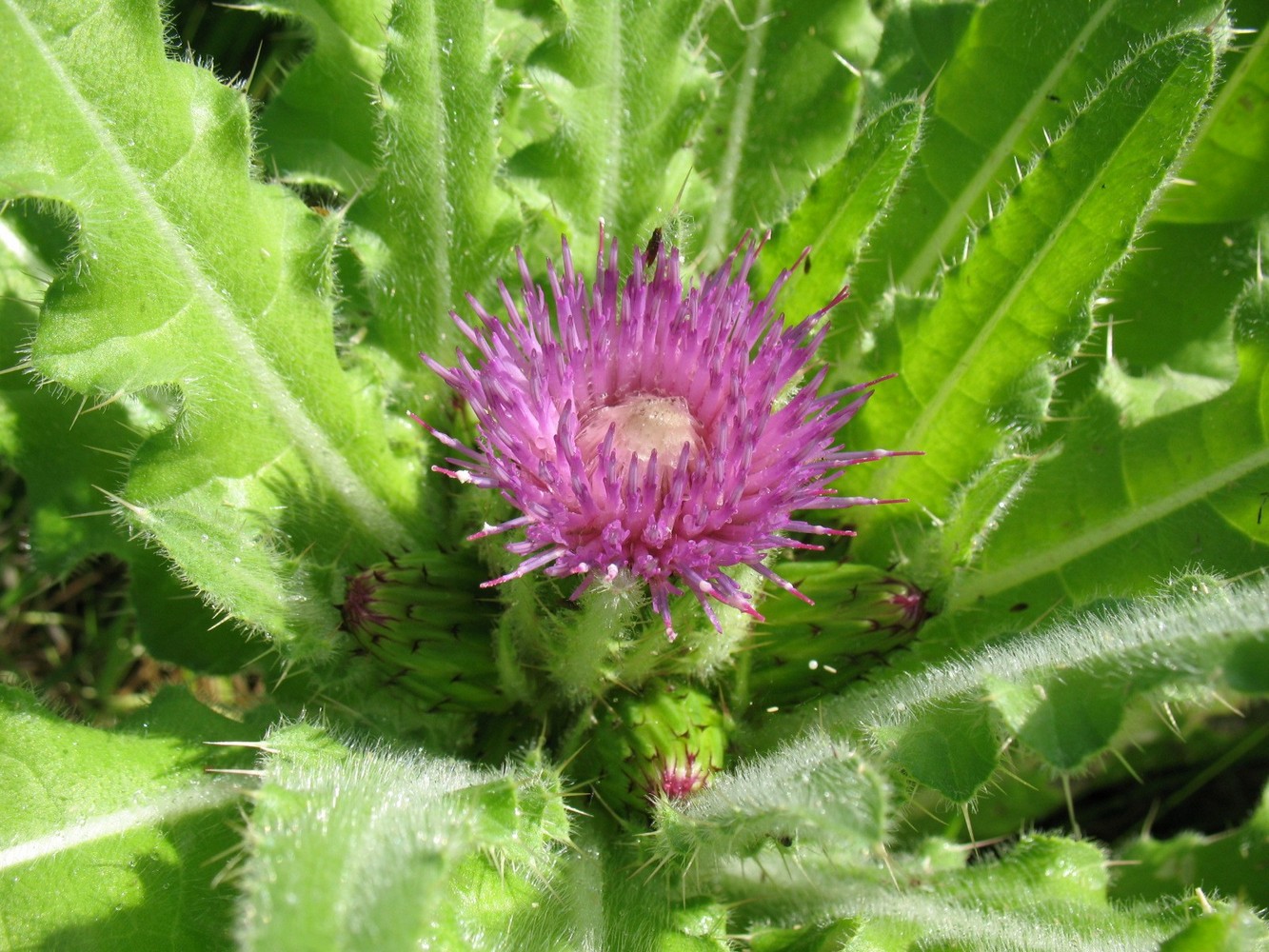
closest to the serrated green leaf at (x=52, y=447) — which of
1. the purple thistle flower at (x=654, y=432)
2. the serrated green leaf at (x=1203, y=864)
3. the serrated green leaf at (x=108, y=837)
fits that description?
the serrated green leaf at (x=108, y=837)

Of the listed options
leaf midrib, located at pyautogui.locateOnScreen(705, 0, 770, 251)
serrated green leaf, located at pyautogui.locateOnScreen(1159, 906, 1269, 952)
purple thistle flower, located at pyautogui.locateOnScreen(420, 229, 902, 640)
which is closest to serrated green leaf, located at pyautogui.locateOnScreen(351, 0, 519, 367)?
purple thistle flower, located at pyautogui.locateOnScreen(420, 229, 902, 640)

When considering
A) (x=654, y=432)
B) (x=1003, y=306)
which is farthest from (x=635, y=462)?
(x=1003, y=306)

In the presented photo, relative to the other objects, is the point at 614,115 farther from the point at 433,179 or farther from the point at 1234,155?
the point at 1234,155

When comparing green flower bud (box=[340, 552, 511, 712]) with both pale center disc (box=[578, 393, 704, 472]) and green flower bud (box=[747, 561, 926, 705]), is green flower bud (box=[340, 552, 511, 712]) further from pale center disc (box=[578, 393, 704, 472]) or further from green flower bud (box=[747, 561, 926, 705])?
green flower bud (box=[747, 561, 926, 705])

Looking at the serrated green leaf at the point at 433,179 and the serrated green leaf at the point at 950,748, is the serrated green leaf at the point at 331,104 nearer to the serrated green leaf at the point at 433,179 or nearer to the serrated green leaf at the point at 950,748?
the serrated green leaf at the point at 433,179

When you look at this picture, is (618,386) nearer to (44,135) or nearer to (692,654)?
(692,654)

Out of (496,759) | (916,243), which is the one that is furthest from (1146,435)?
(496,759)
